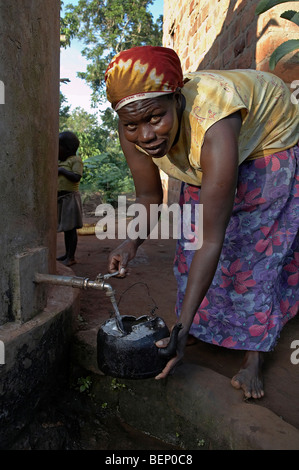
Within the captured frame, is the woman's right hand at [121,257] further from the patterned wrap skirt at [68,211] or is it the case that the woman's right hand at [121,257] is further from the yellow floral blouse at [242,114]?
the patterned wrap skirt at [68,211]

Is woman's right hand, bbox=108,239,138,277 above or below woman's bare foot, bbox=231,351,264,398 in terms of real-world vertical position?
above

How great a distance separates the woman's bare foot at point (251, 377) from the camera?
1493 millimetres

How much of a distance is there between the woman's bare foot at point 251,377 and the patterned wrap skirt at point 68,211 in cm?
253

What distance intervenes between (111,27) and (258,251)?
788 inches

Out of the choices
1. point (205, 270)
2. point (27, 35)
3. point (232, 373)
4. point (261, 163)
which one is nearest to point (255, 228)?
point (261, 163)

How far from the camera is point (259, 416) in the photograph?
129 cm

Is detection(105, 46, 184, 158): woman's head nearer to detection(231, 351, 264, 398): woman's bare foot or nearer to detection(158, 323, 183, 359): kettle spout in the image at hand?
detection(158, 323, 183, 359): kettle spout

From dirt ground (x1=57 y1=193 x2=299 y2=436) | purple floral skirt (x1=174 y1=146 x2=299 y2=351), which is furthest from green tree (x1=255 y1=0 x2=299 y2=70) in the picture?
dirt ground (x1=57 y1=193 x2=299 y2=436)

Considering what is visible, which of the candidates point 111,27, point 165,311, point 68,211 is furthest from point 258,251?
point 111,27

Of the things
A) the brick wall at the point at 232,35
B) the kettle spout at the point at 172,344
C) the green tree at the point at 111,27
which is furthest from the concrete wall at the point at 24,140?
the green tree at the point at 111,27

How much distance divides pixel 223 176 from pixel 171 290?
1.82m

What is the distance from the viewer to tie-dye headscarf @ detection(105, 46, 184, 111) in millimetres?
1158

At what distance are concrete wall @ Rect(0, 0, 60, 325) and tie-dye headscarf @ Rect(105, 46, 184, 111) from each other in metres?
0.41

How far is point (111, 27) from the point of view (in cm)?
1856
